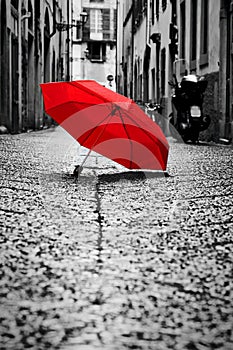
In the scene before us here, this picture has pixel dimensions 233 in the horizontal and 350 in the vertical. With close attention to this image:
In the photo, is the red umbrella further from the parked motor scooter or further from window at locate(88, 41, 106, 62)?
window at locate(88, 41, 106, 62)

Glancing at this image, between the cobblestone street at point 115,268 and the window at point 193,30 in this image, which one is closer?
the cobblestone street at point 115,268

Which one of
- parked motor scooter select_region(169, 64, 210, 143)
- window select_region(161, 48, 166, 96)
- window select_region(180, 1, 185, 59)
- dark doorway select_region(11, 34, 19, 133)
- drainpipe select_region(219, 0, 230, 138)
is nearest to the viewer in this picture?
parked motor scooter select_region(169, 64, 210, 143)

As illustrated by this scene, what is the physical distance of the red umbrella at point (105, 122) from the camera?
4680 mm

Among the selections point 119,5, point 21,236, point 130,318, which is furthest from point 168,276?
point 119,5

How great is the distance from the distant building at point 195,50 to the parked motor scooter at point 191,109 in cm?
45

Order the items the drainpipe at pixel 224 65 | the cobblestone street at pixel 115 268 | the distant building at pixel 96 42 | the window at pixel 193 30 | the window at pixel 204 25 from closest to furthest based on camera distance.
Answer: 1. the cobblestone street at pixel 115 268
2. the drainpipe at pixel 224 65
3. the window at pixel 204 25
4. the window at pixel 193 30
5. the distant building at pixel 96 42

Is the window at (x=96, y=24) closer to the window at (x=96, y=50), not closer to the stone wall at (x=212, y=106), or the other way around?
the window at (x=96, y=50)

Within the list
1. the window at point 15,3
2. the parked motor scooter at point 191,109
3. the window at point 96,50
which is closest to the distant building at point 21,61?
the window at point 15,3

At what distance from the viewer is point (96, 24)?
50.0 m

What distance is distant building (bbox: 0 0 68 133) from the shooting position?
13141mm

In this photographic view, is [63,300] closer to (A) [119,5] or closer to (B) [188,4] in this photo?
(B) [188,4]

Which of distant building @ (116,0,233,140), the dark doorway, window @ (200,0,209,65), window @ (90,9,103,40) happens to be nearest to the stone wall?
distant building @ (116,0,233,140)

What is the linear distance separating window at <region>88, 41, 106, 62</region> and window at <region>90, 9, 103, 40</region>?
0.51 m

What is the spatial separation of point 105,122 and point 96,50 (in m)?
46.5
